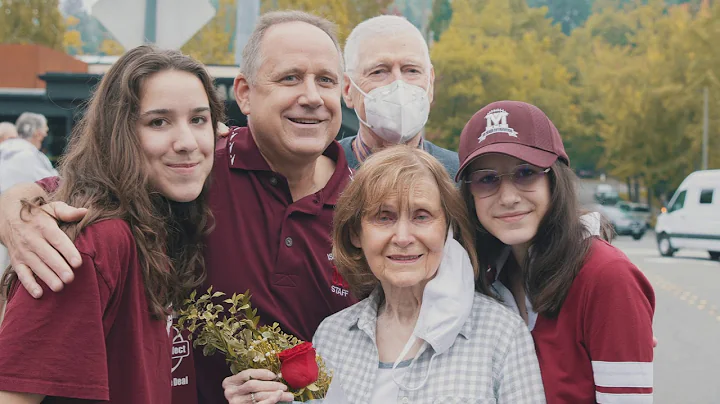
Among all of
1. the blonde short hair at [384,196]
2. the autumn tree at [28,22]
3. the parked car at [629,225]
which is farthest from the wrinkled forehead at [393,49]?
the autumn tree at [28,22]

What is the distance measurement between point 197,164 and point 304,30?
87cm

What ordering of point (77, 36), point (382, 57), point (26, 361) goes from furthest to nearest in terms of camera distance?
1. point (77, 36)
2. point (382, 57)
3. point (26, 361)

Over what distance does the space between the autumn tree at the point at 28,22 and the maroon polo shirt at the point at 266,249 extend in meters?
37.5

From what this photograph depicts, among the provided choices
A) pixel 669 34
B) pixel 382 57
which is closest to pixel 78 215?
pixel 382 57

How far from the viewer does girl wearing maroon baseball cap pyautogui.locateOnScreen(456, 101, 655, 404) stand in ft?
8.87

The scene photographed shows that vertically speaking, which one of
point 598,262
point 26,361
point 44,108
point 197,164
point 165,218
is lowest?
point 26,361

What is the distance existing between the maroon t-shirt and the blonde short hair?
2.87 ft

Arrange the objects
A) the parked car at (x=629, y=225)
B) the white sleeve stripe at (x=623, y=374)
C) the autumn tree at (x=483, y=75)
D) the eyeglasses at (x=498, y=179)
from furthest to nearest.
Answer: the autumn tree at (x=483, y=75)
the parked car at (x=629, y=225)
the eyeglasses at (x=498, y=179)
the white sleeve stripe at (x=623, y=374)

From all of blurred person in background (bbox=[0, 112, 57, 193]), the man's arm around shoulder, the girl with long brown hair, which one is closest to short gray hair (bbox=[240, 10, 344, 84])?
the girl with long brown hair

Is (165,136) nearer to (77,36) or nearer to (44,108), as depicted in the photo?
(44,108)

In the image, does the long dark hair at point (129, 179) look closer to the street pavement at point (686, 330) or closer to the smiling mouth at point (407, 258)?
the smiling mouth at point (407, 258)

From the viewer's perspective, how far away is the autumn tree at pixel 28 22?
37219mm

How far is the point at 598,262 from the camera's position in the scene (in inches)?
111

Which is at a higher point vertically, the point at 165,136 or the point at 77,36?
the point at 77,36
